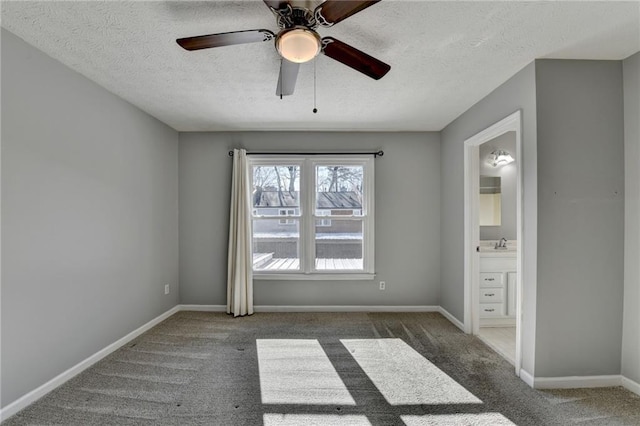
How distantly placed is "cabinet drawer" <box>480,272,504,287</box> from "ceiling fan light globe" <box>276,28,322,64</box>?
3132 millimetres

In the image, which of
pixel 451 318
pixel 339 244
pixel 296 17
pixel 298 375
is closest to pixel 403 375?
pixel 298 375

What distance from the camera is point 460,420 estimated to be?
1.91m

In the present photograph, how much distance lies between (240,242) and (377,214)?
1852mm

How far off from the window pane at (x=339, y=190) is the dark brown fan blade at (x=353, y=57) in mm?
2252

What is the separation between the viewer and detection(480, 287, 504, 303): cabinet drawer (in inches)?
136

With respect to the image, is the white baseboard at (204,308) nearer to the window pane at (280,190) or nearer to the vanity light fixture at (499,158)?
the window pane at (280,190)

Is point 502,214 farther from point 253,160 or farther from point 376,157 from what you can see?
point 253,160

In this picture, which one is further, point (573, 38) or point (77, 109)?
point (77, 109)

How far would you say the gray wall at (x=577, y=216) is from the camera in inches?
87.8

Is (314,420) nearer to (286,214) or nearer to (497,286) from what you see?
(286,214)

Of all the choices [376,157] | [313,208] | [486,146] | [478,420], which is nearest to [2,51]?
[313,208]

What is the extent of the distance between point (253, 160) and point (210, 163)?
585 mm

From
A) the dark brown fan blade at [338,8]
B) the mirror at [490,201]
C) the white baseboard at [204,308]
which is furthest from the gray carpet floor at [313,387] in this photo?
the dark brown fan blade at [338,8]

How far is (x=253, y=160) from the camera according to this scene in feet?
13.3
